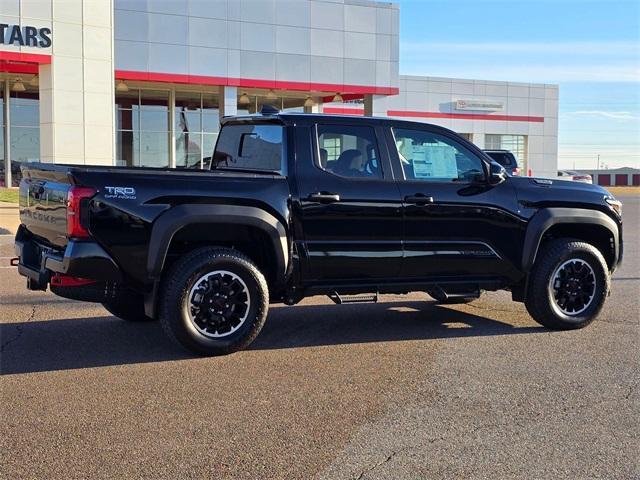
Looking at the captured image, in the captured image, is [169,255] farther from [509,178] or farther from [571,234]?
[571,234]

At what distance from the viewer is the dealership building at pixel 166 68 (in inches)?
922

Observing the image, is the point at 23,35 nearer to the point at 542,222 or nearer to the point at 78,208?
the point at 78,208

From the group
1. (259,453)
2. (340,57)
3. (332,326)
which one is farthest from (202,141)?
(259,453)

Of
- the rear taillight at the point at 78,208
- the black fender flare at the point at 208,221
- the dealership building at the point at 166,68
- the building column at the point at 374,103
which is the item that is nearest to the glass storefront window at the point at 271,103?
the dealership building at the point at 166,68

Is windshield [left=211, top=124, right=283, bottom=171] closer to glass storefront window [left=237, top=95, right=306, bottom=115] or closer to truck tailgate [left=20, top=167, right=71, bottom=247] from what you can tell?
truck tailgate [left=20, top=167, right=71, bottom=247]

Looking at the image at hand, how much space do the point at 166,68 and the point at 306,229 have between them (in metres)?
24.5

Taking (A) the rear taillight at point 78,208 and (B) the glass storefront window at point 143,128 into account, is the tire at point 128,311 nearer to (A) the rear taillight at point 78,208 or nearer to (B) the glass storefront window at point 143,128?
(A) the rear taillight at point 78,208

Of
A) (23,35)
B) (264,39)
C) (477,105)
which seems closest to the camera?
(23,35)

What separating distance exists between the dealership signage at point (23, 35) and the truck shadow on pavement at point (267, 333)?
57.2 ft

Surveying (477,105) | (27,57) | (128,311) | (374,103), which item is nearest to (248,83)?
(374,103)

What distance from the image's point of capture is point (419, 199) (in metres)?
7.04

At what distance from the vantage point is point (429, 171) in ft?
23.9

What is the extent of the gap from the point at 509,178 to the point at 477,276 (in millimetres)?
985

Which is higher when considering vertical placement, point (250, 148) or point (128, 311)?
point (250, 148)
